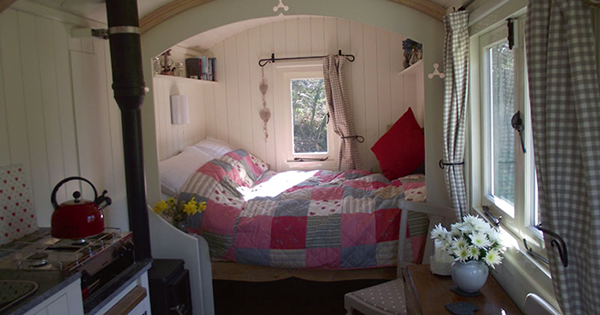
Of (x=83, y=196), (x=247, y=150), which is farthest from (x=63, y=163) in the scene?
(x=247, y=150)

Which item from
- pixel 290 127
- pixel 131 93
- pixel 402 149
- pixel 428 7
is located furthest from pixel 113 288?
pixel 290 127

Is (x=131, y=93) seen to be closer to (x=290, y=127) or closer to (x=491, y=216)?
(x=491, y=216)

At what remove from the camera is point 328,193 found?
3488 millimetres

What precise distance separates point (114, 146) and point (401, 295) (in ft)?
6.26

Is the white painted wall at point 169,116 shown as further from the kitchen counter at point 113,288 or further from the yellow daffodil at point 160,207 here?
the kitchen counter at point 113,288

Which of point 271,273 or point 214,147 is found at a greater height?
point 214,147

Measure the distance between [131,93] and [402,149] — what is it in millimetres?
2503

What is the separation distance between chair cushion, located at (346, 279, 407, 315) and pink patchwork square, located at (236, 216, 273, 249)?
740 mm

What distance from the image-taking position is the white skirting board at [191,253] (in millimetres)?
2791

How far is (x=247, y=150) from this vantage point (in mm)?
4883

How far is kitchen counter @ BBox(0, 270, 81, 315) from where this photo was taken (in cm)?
122

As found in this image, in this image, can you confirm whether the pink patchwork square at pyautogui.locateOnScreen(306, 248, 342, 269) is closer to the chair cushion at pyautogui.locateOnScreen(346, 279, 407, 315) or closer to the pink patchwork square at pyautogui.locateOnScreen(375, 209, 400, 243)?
the pink patchwork square at pyautogui.locateOnScreen(375, 209, 400, 243)

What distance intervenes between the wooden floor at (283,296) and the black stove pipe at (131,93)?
0.91 meters

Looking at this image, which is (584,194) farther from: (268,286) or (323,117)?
(323,117)
